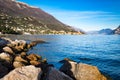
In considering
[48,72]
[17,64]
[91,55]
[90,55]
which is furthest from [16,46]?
[48,72]

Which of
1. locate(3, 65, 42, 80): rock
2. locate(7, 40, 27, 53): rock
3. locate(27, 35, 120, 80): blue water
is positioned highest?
locate(3, 65, 42, 80): rock

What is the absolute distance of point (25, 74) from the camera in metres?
15.5

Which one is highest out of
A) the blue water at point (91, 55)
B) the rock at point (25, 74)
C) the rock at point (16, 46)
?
the rock at point (25, 74)

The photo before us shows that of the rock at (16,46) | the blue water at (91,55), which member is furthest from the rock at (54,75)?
the rock at (16,46)

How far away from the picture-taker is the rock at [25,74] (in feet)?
49.5

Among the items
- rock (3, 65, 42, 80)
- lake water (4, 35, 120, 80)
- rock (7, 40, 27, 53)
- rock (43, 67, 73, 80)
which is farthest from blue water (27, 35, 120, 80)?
rock (3, 65, 42, 80)

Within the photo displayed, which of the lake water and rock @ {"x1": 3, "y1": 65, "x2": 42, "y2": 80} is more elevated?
rock @ {"x1": 3, "y1": 65, "x2": 42, "y2": 80}

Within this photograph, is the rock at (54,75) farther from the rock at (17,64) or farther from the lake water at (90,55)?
the lake water at (90,55)

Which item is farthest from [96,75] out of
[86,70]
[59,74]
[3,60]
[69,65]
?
[3,60]

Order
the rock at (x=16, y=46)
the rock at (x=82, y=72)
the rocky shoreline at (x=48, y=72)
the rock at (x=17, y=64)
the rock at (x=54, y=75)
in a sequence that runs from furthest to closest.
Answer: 1. the rock at (x=16, y=46)
2. the rock at (x=17, y=64)
3. the rock at (x=82, y=72)
4. the rock at (x=54, y=75)
5. the rocky shoreline at (x=48, y=72)

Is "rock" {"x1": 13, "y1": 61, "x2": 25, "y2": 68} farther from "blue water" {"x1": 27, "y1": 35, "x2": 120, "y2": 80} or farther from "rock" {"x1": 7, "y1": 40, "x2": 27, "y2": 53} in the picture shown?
"rock" {"x1": 7, "y1": 40, "x2": 27, "y2": 53}

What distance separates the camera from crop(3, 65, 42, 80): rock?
49.5ft

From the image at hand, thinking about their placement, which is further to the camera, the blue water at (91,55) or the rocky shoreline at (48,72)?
the blue water at (91,55)

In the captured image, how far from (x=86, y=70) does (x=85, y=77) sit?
81 cm
